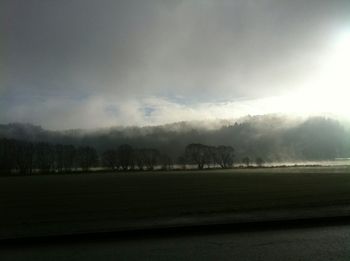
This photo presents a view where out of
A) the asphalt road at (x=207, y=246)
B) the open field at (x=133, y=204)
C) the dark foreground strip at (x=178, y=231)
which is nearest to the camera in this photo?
the asphalt road at (x=207, y=246)

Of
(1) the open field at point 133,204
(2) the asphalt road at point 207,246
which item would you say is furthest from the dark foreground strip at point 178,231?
(1) the open field at point 133,204

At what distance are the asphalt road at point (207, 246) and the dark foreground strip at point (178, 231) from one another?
0.08 ft

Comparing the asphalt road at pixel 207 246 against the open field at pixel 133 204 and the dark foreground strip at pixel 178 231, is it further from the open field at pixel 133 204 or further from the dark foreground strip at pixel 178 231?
the open field at pixel 133 204

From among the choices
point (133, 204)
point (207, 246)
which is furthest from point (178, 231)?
point (133, 204)

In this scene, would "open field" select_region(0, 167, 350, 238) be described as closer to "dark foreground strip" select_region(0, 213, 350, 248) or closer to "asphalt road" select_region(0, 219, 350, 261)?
"dark foreground strip" select_region(0, 213, 350, 248)

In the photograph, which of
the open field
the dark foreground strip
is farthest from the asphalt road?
the open field

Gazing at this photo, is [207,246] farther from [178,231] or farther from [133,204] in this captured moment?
[133,204]

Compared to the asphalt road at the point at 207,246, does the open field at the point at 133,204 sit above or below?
above

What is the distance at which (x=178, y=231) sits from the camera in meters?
11.7

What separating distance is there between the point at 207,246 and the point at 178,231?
232cm

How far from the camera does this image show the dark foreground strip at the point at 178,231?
1097 cm

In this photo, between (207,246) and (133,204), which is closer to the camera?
(207,246)

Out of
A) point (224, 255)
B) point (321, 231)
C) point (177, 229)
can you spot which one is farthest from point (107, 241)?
point (321, 231)

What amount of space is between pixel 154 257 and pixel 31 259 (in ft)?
7.81
